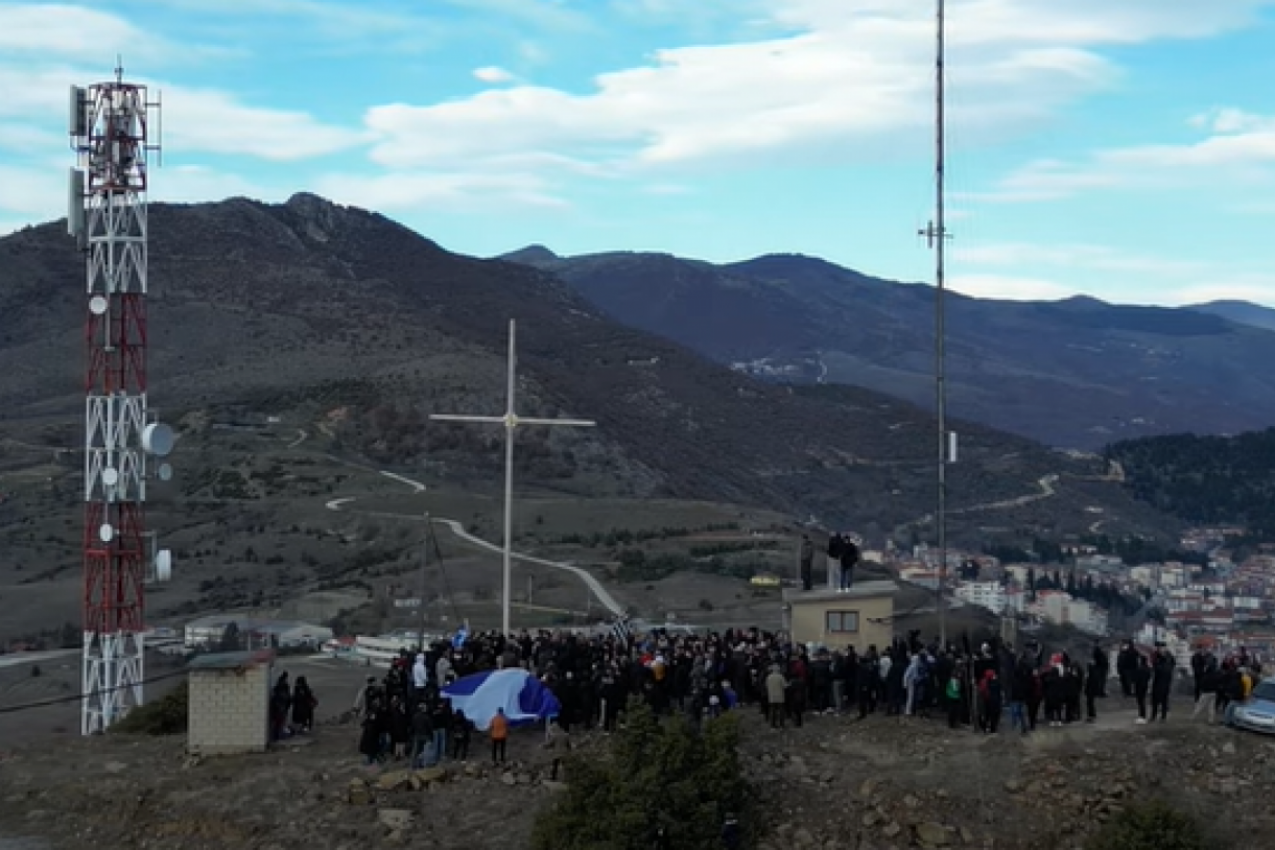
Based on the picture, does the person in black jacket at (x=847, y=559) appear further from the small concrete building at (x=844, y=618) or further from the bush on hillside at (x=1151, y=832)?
the bush on hillside at (x=1151, y=832)

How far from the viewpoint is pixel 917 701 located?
81.4 feet

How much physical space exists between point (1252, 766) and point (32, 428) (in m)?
86.1

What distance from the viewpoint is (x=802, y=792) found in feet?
71.9

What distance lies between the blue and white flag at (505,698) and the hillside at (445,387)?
6029 centimetres

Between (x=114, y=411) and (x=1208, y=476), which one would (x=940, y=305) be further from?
(x=1208, y=476)

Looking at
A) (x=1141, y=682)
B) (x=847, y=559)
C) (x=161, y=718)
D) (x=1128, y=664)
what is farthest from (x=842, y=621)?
(x=161, y=718)

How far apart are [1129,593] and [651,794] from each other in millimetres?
68467

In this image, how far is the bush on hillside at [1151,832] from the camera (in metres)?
19.8

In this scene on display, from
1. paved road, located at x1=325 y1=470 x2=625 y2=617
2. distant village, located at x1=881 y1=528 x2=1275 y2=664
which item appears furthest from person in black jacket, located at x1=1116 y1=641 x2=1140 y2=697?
paved road, located at x1=325 y1=470 x2=625 y2=617

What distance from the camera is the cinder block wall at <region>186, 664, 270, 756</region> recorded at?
24.6 m

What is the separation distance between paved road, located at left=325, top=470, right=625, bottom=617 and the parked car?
81.1ft

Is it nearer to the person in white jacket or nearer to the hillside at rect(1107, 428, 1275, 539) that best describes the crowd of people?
the person in white jacket

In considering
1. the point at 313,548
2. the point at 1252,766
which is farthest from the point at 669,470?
the point at 1252,766

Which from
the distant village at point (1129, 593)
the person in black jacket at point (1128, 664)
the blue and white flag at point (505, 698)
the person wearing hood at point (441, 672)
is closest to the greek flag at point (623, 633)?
the person wearing hood at point (441, 672)
